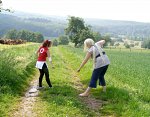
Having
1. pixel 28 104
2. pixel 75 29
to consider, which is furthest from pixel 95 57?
pixel 75 29

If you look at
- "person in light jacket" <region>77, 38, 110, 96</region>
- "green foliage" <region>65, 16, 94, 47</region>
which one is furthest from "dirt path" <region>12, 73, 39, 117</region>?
"green foliage" <region>65, 16, 94, 47</region>

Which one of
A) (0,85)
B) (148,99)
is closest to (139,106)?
(148,99)

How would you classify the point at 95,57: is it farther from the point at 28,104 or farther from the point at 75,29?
the point at 75,29

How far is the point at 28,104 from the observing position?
1166cm

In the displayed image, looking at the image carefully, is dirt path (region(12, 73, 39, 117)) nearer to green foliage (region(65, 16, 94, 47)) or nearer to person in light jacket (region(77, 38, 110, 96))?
person in light jacket (region(77, 38, 110, 96))

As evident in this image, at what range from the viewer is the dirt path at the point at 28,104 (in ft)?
33.6

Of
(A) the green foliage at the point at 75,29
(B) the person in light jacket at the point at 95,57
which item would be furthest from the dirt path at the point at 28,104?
(A) the green foliage at the point at 75,29

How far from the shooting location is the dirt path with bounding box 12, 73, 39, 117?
1024cm

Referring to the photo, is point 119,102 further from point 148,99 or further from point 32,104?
point 32,104

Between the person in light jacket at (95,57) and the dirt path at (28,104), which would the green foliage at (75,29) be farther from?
the person in light jacket at (95,57)

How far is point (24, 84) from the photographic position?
615 inches

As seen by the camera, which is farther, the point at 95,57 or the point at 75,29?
the point at 75,29

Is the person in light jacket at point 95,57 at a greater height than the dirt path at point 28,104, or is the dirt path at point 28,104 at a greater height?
the person in light jacket at point 95,57

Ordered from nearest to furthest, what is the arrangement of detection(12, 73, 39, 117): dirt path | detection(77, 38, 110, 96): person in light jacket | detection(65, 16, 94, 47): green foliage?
detection(12, 73, 39, 117): dirt path
detection(77, 38, 110, 96): person in light jacket
detection(65, 16, 94, 47): green foliage
